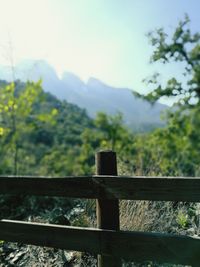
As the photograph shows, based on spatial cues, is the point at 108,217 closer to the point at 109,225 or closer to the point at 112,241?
the point at 109,225

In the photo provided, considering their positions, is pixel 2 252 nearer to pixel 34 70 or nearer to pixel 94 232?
pixel 94 232

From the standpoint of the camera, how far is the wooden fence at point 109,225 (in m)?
2.71

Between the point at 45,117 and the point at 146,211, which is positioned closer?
the point at 146,211

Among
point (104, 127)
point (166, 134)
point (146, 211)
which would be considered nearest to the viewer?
point (146, 211)

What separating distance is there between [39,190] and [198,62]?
18.5 metres

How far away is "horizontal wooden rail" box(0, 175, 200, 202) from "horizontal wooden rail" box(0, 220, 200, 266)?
0.84 feet

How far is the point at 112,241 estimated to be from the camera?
297 centimetres

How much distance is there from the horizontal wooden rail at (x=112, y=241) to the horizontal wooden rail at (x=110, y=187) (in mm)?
256

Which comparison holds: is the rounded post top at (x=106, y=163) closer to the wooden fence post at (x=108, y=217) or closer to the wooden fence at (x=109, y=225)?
the wooden fence at (x=109, y=225)

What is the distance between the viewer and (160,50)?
20047 mm

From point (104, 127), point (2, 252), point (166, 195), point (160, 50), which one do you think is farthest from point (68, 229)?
point (104, 127)

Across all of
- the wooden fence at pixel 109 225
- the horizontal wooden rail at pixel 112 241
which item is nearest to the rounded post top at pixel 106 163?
the wooden fence at pixel 109 225

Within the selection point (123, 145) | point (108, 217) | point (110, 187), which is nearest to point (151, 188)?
point (110, 187)

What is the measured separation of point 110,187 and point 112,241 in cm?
38
